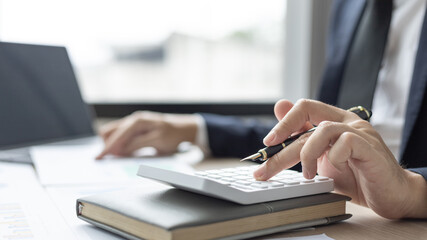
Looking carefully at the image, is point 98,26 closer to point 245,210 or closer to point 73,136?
point 73,136

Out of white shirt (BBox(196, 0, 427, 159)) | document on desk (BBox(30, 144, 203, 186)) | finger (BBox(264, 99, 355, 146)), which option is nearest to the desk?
finger (BBox(264, 99, 355, 146))

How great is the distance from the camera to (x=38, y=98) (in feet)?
3.63

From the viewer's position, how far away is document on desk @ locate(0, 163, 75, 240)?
0.54 meters

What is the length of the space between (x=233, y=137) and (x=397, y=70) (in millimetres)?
435

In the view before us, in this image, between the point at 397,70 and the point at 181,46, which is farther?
the point at 181,46

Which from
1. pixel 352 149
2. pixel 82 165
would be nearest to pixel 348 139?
pixel 352 149

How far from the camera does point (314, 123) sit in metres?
0.69

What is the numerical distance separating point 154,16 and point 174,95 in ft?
0.93

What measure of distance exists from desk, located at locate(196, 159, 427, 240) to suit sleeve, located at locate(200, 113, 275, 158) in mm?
638

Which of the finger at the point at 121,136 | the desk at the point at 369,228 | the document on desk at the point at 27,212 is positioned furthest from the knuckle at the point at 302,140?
the finger at the point at 121,136

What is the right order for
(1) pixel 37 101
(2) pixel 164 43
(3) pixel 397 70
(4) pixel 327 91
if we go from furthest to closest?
1. (2) pixel 164 43
2. (4) pixel 327 91
3. (3) pixel 397 70
4. (1) pixel 37 101

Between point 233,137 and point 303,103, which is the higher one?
point 303,103

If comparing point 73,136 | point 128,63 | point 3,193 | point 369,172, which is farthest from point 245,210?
point 128,63

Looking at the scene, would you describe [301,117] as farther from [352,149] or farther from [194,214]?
[194,214]
